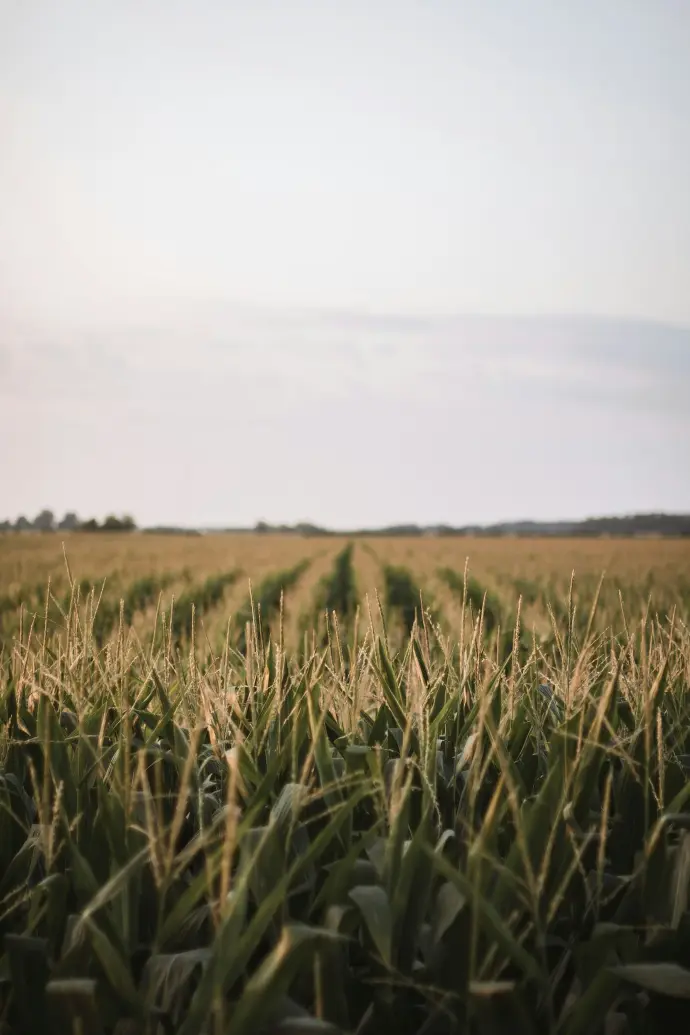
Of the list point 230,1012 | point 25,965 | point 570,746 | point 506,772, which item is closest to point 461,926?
point 506,772

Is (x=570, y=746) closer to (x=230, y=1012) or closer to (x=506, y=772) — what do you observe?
(x=506, y=772)

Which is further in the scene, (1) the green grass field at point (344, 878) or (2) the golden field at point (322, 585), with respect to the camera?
(2) the golden field at point (322, 585)

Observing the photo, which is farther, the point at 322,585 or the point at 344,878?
the point at 322,585

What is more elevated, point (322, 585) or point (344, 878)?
point (344, 878)

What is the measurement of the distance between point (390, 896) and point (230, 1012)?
16.9 inches

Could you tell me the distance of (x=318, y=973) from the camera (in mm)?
1935

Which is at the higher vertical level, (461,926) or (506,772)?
(506,772)

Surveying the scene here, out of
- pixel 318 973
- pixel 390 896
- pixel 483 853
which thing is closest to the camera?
pixel 318 973

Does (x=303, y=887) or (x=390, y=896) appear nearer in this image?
(x=390, y=896)

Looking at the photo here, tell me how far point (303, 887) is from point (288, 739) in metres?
0.59

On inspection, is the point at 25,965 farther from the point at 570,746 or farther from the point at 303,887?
the point at 570,746

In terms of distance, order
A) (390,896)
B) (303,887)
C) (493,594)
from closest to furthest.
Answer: (390,896)
(303,887)
(493,594)

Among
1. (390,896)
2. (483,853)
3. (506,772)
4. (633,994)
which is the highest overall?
(506,772)

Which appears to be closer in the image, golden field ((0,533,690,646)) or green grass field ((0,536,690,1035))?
green grass field ((0,536,690,1035))
